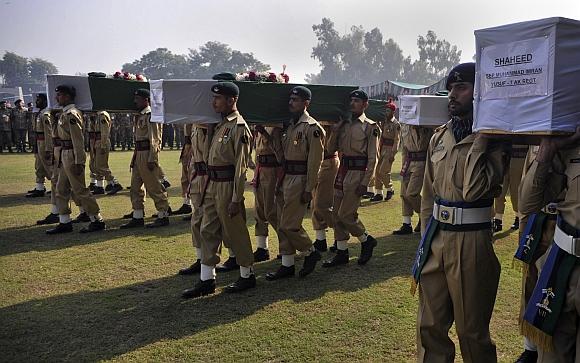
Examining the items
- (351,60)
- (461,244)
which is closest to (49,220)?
(461,244)

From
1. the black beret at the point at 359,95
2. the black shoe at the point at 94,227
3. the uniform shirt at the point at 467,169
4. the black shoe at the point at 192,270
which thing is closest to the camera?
the uniform shirt at the point at 467,169

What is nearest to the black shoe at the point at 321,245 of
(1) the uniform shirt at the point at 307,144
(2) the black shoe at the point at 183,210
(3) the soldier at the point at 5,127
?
(1) the uniform shirt at the point at 307,144

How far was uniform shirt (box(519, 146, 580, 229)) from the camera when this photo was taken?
2.56 m

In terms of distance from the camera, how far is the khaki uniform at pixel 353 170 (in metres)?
5.89

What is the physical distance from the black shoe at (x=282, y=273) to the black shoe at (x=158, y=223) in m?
3.15

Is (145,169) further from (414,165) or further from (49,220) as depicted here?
(414,165)

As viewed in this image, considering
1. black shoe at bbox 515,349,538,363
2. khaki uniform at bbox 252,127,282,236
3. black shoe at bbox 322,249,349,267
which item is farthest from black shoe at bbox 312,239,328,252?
black shoe at bbox 515,349,538,363

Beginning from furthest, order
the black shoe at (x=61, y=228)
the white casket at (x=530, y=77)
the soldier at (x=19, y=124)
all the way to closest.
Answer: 1. the soldier at (x=19, y=124)
2. the black shoe at (x=61, y=228)
3. the white casket at (x=530, y=77)

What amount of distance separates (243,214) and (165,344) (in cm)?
163

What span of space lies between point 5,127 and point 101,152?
39.6 feet

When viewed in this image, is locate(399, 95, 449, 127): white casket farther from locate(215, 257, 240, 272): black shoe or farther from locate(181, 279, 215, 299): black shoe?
locate(181, 279, 215, 299): black shoe

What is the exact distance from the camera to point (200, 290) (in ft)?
16.3

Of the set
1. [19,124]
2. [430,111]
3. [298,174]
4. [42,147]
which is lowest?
[298,174]

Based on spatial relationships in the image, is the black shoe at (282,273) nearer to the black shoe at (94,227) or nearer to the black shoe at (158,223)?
the black shoe at (158,223)
